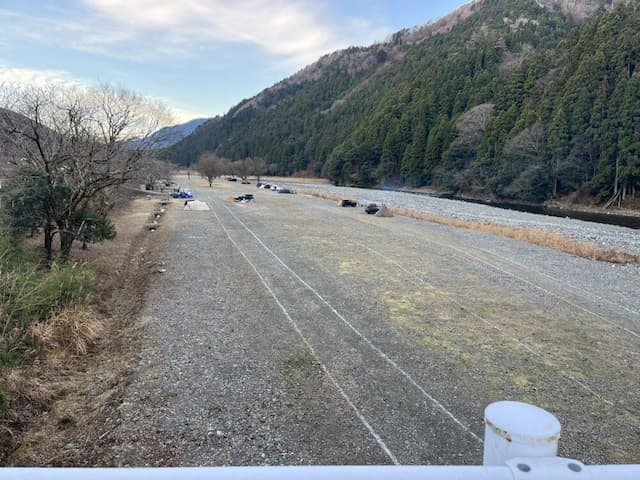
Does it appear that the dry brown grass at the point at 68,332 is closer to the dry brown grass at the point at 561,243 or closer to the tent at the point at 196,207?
the dry brown grass at the point at 561,243

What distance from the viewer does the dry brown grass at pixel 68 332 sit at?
6.95 meters

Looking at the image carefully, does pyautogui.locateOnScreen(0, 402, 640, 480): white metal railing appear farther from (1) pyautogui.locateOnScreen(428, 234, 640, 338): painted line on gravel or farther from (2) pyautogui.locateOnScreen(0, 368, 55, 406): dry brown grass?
(1) pyautogui.locateOnScreen(428, 234, 640, 338): painted line on gravel

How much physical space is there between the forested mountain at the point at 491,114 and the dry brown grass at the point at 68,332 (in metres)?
27.0

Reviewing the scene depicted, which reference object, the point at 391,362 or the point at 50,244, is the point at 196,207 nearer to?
the point at 50,244

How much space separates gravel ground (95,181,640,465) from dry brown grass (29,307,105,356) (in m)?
0.95

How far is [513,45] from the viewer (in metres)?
97.8

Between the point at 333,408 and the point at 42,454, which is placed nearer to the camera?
the point at 42,454

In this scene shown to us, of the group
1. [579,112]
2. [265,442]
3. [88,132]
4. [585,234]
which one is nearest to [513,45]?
[579,112]

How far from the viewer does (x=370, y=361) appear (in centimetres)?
671

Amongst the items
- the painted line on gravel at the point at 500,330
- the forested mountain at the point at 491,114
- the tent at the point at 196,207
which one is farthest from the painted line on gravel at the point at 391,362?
the forested mountain at the point at 491,114

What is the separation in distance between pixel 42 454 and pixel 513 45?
373 feet

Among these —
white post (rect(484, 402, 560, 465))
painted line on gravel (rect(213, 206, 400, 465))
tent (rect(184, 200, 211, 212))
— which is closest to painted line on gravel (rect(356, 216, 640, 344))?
painted line on gravel (rect(213, 206, 400, 465))

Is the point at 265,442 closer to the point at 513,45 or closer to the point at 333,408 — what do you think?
the point at 333,408

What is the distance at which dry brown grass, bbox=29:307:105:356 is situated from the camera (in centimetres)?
695
